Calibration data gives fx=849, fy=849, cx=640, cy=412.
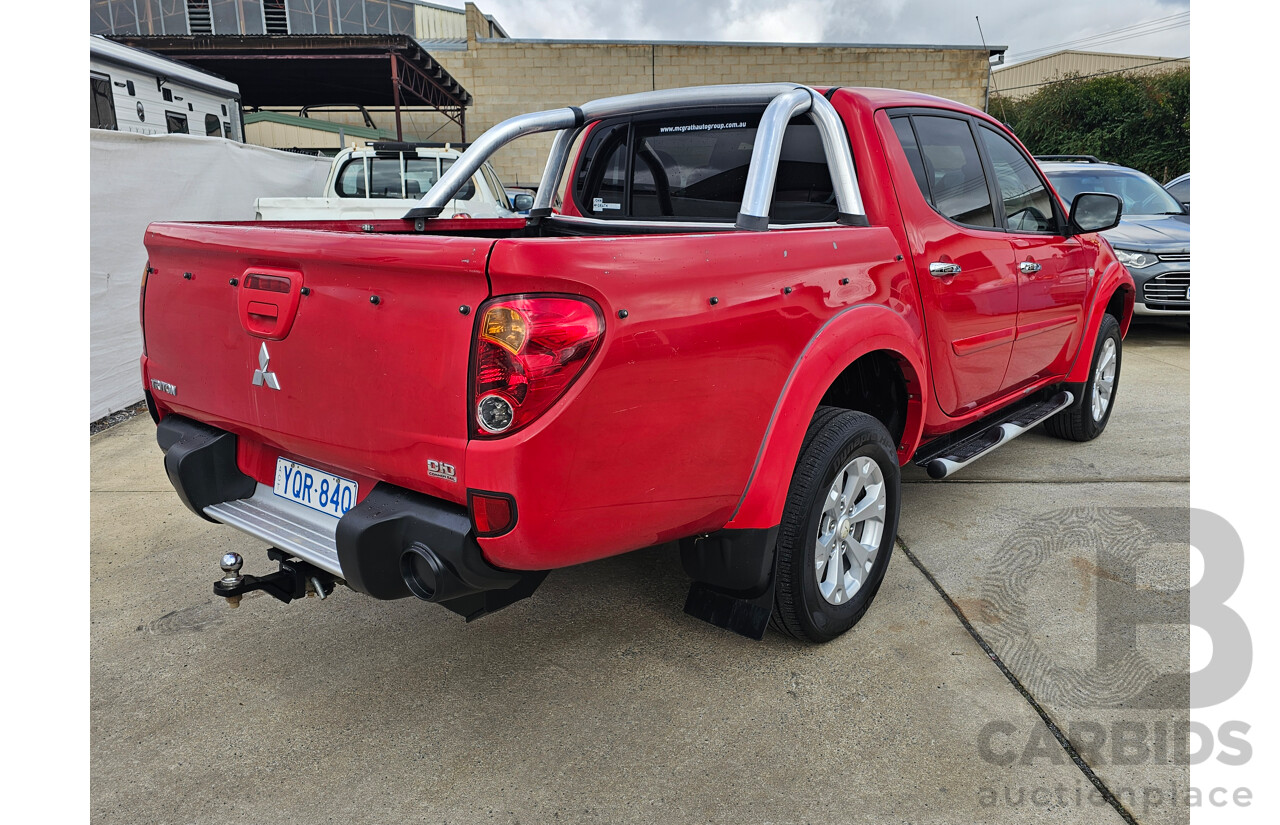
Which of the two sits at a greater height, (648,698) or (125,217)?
(125,217)

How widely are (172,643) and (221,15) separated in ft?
99.2

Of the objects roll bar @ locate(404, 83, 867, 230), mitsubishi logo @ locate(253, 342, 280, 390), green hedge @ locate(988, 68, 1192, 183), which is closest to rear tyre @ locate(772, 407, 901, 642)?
roll bar @ locate(404, 83, 867, 230)

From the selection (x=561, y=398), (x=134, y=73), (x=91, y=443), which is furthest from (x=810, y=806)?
(x=134, y=73)

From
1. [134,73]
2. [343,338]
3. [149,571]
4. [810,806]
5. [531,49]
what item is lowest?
[810,806]

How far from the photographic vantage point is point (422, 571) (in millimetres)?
2096

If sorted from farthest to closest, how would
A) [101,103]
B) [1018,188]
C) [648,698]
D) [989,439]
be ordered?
[101,103], [1018,188], [989,439], [648,698]

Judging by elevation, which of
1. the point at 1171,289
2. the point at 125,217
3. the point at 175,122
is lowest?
the point at 1171,289

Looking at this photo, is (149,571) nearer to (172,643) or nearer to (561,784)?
(172,643)

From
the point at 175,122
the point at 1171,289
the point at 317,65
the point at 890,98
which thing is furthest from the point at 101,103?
the point at 1171,289

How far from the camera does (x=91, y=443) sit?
17.4 ft

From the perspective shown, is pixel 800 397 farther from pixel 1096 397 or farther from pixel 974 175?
pixel 1096 397

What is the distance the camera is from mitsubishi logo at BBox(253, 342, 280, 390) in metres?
2.38

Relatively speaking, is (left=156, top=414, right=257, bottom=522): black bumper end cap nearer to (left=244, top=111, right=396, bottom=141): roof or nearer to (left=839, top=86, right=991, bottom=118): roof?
(left=839, top=86, right=991, bottom=118): roof

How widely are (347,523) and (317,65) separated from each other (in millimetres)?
20090
